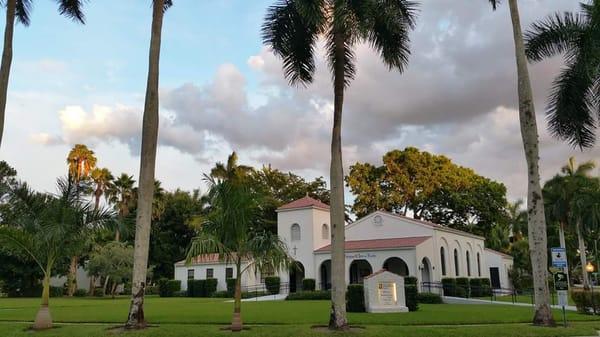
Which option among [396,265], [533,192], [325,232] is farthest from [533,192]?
[325,232]

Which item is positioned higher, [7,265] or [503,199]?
[503,199]

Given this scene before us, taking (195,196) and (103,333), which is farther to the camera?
(195,196)

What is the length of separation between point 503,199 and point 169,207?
38.6 meters

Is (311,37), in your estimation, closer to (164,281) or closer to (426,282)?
(426,282)

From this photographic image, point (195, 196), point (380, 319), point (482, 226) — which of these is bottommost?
point (380, 319)

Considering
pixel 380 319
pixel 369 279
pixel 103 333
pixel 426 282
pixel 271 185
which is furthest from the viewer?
pixel 271 185

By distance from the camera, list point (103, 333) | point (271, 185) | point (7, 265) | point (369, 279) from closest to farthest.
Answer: point (103, 333), point (369, 279), point (7, 265), point (271, 185)

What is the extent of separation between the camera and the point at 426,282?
39.1 metres

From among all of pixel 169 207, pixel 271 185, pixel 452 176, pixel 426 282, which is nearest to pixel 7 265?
pixel 169 207

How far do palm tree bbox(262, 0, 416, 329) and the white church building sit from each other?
2314 centimetres

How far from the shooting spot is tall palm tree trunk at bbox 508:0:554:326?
16.1m

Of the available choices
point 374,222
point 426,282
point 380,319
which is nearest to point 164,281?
point 374,222

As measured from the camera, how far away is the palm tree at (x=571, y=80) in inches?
800

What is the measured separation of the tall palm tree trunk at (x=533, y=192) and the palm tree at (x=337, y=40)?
3.84 m
